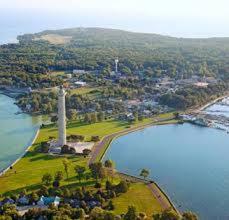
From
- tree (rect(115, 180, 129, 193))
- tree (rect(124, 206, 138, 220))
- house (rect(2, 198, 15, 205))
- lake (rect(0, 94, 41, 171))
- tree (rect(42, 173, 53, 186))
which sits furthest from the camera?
lake (rect(0, 94, 41, 171))

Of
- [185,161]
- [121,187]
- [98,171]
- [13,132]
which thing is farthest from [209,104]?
[121,187]

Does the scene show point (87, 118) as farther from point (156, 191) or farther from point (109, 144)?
point (156, 191)

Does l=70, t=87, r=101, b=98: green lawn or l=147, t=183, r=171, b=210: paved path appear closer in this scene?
l=147, t=183, r=171, b=210: paved path

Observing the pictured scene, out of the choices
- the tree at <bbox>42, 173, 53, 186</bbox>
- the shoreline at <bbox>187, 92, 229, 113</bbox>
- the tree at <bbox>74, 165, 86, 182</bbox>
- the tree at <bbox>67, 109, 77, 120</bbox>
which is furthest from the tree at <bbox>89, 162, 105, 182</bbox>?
the shoreline at <bbox>187, 92, 229, 113</bbox>

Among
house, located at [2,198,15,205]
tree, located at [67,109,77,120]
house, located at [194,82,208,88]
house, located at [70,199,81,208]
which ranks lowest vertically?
house, located at [194,82,208,88]

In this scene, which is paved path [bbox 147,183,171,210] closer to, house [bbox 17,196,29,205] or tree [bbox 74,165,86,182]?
tree [bbox 74,165,86,182]

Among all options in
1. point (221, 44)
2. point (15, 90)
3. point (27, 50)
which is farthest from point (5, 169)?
point (221, 44)

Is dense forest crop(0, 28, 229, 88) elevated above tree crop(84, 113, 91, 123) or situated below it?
below
